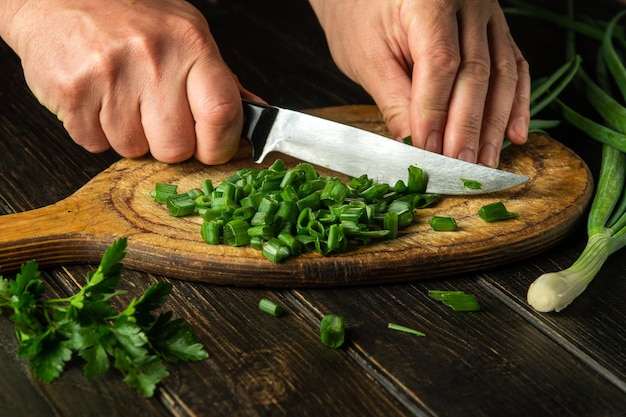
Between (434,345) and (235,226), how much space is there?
0.42 metres

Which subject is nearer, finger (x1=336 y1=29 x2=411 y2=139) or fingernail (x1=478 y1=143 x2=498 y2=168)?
fingernail (x1=478 y1=143 x2=498 y2=168)

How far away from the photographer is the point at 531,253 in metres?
1.69

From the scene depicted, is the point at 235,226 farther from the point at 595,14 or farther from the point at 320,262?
the point at 595,14

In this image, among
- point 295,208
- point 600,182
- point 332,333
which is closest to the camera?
point 332,333

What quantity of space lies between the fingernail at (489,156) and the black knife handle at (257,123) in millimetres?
469

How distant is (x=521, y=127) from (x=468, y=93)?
0.17 meters

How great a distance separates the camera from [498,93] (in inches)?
79.7

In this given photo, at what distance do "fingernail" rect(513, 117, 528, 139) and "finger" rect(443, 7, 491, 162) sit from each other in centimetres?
11

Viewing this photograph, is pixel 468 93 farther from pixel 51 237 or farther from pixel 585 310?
pixel 51 237

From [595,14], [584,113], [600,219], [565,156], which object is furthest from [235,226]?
[595,14]

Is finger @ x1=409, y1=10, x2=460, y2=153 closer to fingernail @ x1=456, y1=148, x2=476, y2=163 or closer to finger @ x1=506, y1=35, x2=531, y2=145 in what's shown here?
fingernail @ x1=456, y1=148, x2=476, y2=163

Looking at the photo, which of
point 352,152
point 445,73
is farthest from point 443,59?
point 352,152

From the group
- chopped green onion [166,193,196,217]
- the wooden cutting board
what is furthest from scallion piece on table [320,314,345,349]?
chopped green onion [166,193,196,217]

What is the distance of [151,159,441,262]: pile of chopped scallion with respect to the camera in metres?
1.58
